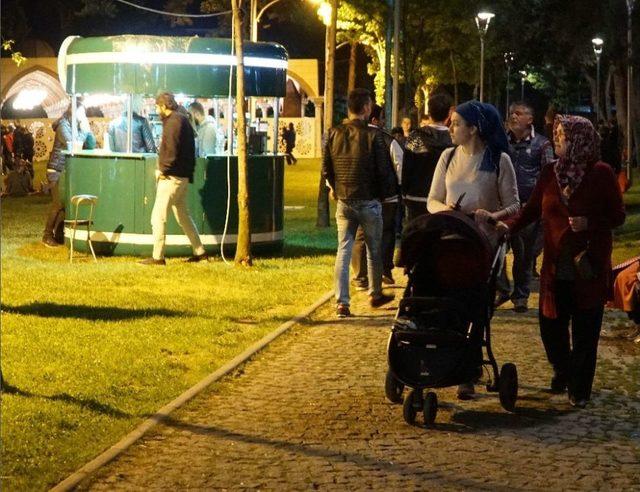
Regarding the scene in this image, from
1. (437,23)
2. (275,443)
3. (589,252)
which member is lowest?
(275,443)

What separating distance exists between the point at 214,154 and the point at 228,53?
1.29m

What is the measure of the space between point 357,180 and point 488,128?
3565mm

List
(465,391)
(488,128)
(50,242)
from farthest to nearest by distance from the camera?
(50,242) → (488,128) → (465,391)

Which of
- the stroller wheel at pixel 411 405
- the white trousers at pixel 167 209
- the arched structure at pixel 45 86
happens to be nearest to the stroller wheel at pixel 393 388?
the stroller wheel at pixel 411 405

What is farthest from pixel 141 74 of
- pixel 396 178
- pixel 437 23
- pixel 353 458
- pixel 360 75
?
pixel 360 75

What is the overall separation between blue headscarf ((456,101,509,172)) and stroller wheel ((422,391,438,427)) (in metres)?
1.84

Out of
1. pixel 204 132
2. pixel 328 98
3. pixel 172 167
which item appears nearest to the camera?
pixel 172 167

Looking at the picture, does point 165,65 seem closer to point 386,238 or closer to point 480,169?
point 386,238

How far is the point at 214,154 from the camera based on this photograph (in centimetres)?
1788

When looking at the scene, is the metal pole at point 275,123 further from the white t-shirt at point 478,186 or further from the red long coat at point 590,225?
the red long coat at point 590,225

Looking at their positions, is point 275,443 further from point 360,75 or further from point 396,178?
point 360,75

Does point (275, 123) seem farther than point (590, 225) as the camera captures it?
Yes

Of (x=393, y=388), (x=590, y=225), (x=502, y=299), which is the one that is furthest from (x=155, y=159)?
(x=590, y=225)

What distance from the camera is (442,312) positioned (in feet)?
27.7
